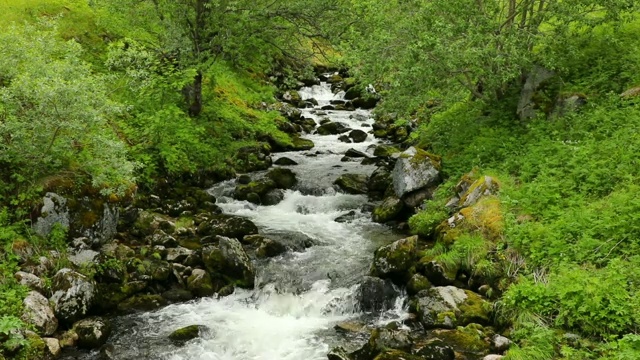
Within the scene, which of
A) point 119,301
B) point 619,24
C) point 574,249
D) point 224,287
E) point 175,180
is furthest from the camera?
point 175,180

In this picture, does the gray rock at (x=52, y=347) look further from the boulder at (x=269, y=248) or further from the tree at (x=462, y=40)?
the tree at (x=462, y=40)

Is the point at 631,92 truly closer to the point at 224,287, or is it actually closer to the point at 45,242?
the point at 224,287

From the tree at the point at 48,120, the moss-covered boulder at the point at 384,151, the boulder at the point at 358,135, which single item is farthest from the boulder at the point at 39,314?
the boulder at the point at 358,135

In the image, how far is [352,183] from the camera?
20016mm

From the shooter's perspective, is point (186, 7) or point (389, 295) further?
point (186, 7)

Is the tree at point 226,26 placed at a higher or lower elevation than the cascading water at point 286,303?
higher

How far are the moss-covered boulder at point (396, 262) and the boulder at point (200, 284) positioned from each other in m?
4.30

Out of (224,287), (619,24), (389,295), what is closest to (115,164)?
(224,287)

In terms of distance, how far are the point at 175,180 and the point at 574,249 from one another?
1386cm

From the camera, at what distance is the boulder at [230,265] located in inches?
492

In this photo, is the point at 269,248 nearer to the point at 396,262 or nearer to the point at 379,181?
the point at 396,262

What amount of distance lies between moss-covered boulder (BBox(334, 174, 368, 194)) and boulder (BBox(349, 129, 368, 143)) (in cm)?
766

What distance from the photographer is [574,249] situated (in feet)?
32.2

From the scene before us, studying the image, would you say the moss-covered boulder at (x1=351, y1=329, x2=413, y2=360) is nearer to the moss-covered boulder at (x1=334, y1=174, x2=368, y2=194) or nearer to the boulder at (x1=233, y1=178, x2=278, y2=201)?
the boulder at (x1=233, y1=178, x2=278, y2=201)
